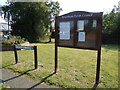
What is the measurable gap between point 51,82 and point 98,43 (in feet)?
6.06

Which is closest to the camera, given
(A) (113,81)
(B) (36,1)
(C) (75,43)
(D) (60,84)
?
(D) (60,84)

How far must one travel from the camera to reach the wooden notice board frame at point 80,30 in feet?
9.76

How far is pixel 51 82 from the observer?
9.96 feet

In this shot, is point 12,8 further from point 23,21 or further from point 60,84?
point 60,84

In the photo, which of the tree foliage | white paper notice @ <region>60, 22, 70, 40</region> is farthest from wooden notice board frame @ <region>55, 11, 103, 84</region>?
the tree foliage

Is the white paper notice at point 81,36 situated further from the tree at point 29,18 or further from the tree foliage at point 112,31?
the tree foliage at point 112,31

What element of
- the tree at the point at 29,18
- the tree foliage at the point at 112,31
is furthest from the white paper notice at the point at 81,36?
the tree foliage at the point at 112,31

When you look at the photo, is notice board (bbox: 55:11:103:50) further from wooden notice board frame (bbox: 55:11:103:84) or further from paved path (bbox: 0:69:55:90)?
paved path (bbox: 0:69:55:90)

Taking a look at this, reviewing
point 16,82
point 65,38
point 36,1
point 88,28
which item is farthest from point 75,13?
point 36,1

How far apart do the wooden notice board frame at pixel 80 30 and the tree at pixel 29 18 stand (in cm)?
1520

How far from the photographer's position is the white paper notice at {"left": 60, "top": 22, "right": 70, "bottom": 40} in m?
3.55

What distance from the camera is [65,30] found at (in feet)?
11.9

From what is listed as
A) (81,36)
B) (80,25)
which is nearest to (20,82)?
(81,36)

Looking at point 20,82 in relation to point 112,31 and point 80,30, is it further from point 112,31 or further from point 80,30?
point 112,31
